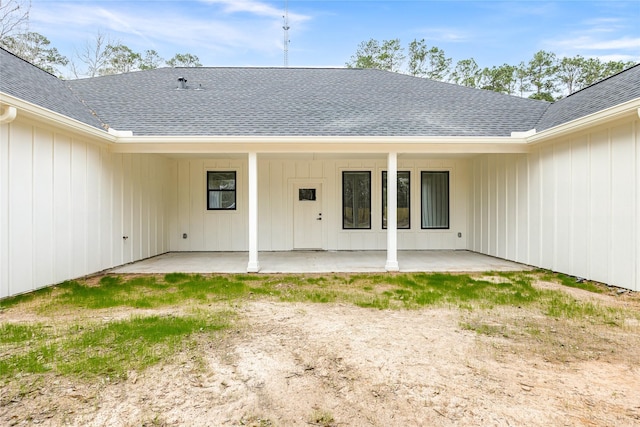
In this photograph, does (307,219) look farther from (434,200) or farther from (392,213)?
(434,200)

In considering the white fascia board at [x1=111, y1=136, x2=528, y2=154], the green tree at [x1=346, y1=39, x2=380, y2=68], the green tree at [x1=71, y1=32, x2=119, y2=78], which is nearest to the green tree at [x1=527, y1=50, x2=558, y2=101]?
the green tree at [x1=346, y1=39, x2=380, y2=68]

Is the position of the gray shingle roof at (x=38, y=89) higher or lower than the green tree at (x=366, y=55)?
lower

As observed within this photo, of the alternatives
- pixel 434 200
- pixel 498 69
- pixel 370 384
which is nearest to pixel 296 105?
pixel 434 200

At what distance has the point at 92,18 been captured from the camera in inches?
666

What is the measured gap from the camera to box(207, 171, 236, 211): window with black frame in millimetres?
9625

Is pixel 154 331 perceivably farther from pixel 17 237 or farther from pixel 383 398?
pixel 17 237

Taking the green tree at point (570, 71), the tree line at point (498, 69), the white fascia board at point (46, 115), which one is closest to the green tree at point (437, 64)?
the tree line at point (498, 69)

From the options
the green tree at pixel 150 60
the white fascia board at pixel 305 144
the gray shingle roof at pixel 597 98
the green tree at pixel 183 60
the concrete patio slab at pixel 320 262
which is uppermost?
the green tree at pixel 183 60

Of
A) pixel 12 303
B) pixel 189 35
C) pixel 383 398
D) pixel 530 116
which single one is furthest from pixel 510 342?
pixel 189 35

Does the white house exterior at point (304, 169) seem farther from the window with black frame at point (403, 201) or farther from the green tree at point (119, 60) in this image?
the green tree at point (119, 60)

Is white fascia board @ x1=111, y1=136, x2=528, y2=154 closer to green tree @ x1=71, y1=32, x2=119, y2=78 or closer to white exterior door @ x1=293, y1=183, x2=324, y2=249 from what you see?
white exterior door @ x1=293, y1=183, x2=324, y2=249

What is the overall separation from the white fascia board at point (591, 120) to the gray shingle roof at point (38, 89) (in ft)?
28.3

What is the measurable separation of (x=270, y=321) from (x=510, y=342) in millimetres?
2430

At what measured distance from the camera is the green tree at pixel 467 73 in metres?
21.8
